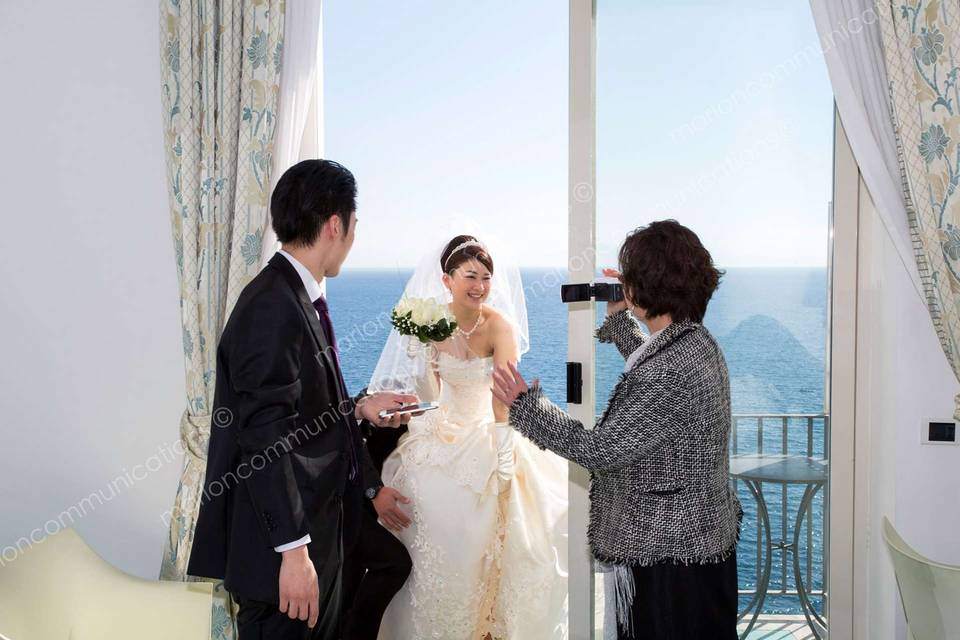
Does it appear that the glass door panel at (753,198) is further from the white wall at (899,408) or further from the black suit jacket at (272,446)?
the black suit jacket at (272,446)

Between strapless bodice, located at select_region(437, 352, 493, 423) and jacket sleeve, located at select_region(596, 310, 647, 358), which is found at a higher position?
jacket sleeve, located at select_region(596, 310, 647, 358)

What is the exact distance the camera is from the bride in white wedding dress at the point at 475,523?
107 inches

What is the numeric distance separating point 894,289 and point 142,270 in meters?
2.62

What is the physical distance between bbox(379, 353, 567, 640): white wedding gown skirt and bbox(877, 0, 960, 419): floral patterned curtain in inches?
57.5

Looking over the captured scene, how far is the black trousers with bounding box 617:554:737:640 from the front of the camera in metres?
1.82

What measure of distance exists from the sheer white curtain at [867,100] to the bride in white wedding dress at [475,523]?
1.45 m

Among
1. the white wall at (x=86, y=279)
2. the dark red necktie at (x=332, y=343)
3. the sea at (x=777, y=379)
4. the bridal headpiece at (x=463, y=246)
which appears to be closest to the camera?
the dark red necktie at (x=332, y=343)

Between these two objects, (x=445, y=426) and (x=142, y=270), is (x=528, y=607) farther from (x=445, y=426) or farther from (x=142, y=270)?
(x=142, y=270)

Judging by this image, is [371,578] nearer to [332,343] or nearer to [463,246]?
[332,343]

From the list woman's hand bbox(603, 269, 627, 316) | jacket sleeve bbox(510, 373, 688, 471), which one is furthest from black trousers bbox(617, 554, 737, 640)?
woman's hand bbox(603, 269, 627, 316)

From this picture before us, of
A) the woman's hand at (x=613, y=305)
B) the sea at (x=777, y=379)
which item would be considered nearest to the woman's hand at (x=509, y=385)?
the woman's hand at (x=613, y=305)

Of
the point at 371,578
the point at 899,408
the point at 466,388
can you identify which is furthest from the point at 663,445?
the point at 466,388

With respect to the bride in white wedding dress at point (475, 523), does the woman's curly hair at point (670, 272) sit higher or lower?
higher

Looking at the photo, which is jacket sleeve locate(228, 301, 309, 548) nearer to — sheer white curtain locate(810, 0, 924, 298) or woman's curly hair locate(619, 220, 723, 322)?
woman's curly hair locate(619, 220, 723, 322)
